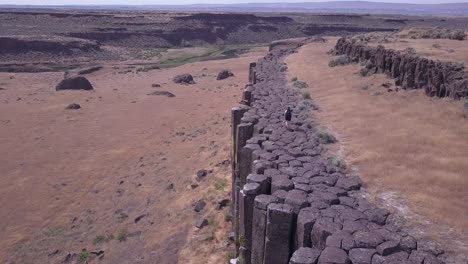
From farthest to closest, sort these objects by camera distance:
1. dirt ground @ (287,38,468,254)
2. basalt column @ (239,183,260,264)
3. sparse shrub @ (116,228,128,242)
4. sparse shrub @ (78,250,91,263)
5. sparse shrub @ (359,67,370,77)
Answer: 1. sparse shrub @ (359,67,370,77)
2. sparse shrub @ (116,228,128,242)
3. sparse shrub @ (78,250,91,263)
4. basalt column @ (239,183,260,264)
5. dirt ground @ (287,38,468,254)

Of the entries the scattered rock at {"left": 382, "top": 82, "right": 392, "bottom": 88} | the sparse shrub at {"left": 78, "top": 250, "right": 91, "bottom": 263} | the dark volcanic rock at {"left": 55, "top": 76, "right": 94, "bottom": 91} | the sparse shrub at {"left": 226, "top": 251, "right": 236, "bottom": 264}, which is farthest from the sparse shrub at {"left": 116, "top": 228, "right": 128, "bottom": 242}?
the dark volcanic rock at {"left": 55, "top": 76, "right": 94, "bottom": 91}

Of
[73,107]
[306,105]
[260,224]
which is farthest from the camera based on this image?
[73,107]

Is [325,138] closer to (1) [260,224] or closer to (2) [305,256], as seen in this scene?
(1) [260,224]

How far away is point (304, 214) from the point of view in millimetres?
7699

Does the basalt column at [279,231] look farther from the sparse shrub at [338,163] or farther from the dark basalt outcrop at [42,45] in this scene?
the dark basalt outcrop at [42,45]

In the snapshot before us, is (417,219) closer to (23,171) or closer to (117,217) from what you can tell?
(117,217)

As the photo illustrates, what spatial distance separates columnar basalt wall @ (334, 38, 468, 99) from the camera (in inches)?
612

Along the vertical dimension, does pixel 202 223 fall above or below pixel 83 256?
above

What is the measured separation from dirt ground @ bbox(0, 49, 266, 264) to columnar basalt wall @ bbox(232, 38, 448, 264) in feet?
8.46

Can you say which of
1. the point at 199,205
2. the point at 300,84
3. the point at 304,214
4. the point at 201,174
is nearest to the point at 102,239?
the point at 199,205

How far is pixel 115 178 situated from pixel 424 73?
39.3ft

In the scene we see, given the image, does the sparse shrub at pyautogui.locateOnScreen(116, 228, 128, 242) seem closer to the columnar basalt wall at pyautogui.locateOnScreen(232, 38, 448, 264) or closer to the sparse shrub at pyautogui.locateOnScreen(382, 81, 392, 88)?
the columnar basalt wall at pyautogui.locateOnScreen(232, 38, 448, 264)

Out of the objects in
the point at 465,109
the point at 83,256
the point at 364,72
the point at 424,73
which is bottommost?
the point at 83,256

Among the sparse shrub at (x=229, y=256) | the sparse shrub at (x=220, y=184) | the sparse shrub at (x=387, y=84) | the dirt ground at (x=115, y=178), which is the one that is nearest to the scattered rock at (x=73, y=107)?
the dirt ground at (x=115, y=178)
